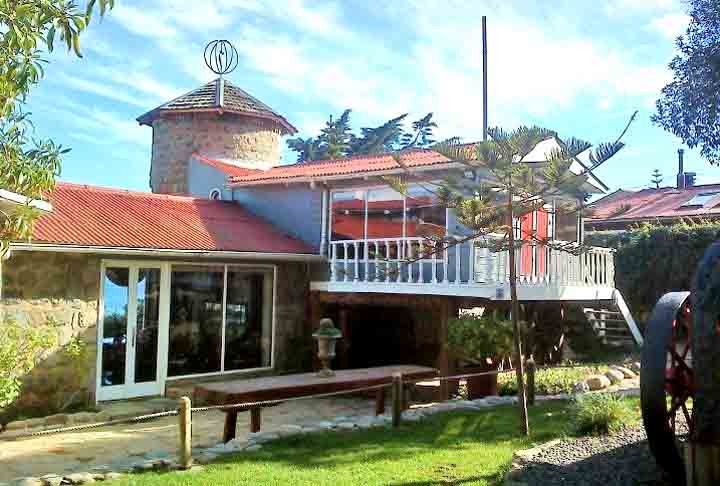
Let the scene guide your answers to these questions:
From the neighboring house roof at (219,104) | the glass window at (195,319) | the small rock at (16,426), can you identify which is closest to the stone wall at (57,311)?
the small rock at (16,426)

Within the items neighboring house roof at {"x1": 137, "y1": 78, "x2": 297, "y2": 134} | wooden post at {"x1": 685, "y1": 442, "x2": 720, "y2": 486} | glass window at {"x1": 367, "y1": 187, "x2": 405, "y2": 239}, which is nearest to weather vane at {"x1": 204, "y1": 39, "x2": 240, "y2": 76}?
neighboring house roof at {"x1": 137, "y1": 78, "x2": 297, "y2": 134}

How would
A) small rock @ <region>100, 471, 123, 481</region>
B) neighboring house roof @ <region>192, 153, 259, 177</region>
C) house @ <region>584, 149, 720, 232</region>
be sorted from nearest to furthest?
small rock @ <region>100, 471, 123, 481</region>, neighboring house roof @ <region>192, 153, 259, 177</region>, house @ <region>584, 149, 720, 232</region>

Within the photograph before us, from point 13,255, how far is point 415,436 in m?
6.43

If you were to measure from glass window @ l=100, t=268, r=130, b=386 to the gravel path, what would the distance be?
24.2ft

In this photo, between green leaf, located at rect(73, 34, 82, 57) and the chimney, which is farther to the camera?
the chimney

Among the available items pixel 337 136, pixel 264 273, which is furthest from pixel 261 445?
pixel 337 136

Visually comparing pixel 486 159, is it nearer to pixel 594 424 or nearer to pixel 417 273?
pixel 594 424

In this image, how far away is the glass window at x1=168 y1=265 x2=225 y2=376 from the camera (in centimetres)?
1242

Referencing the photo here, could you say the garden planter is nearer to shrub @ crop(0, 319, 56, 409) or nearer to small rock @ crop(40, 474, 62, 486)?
shrub @ crop(0, 319, 56, 409)

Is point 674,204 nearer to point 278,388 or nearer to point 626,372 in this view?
point 626,372

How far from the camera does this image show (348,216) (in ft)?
47.4

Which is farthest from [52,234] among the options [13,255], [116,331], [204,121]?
[204,121]

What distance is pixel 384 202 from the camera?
1403cm

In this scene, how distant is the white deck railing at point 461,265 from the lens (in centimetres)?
1177
